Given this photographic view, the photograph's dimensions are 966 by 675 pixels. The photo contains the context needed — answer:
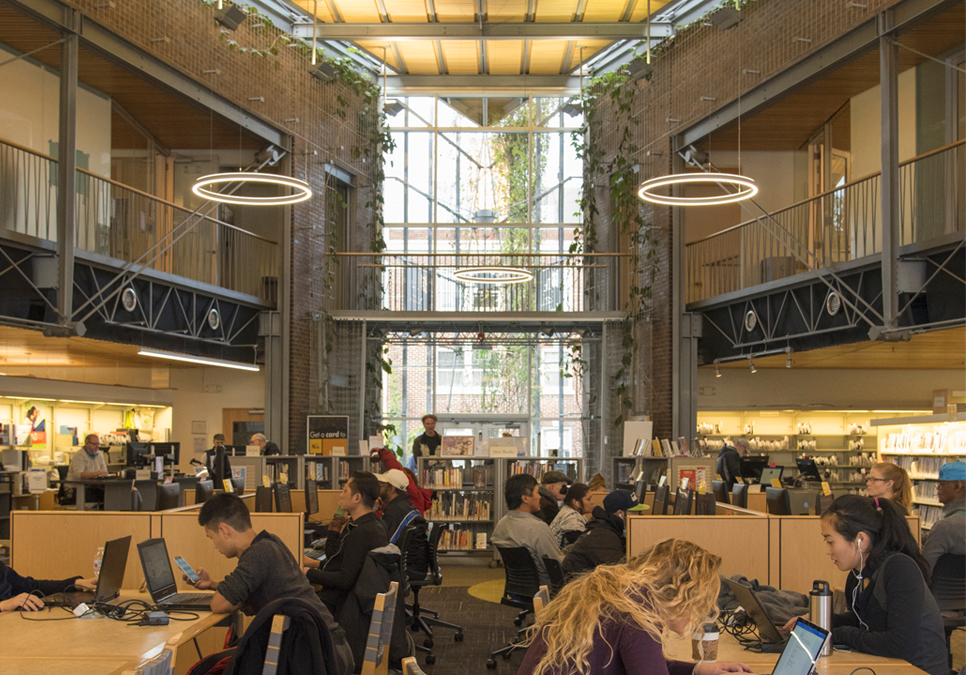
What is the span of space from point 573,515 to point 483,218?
466 inches

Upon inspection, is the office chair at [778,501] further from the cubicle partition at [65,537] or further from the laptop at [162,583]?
the cubicle partition at [65,537]

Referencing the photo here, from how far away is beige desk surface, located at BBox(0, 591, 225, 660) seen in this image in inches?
145

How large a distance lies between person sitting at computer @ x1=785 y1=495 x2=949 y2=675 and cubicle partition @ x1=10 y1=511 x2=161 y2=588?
12.8 ft

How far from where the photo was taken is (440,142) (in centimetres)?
1842

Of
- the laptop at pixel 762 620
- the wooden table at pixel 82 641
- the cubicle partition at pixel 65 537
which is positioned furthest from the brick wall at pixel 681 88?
the wooden table at pixel 82 641

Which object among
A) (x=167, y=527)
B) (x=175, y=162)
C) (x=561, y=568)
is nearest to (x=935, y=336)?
(x=561, y=568)

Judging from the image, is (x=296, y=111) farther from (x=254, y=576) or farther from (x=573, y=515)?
(x=254, y=576)

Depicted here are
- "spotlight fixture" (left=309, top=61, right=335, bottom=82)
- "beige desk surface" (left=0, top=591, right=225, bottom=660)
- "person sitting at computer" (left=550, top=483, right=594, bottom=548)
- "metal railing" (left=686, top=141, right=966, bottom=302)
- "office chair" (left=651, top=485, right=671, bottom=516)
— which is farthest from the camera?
"spotlight fixture" (left=309, top=61, right=335, bottom=82)

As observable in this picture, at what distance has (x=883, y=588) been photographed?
365cm

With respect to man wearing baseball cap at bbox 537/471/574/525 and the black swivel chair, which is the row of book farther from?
the black swivel chair

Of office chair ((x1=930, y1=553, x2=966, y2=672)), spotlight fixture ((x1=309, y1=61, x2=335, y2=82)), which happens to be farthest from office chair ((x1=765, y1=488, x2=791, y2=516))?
spotlight fixture ((x1=309, y1=61, x2=335, y2=82))

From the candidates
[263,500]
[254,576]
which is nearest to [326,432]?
[263,500]

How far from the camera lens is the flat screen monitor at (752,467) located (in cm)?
1255

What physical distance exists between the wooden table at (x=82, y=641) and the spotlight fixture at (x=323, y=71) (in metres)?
11.6
